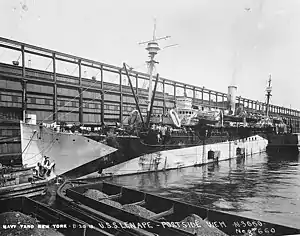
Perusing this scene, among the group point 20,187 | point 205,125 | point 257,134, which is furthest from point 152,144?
point 257,134

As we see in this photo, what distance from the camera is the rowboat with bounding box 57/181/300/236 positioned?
8.68 m

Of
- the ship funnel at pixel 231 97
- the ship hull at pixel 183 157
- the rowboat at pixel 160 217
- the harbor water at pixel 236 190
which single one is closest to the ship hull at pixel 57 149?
the ship hull at pixel 183 157

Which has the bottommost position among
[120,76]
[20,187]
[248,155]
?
[248,155]

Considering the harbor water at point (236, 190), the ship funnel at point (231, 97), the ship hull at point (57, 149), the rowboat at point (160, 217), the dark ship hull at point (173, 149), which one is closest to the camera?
the rowboat at point (160, 217)

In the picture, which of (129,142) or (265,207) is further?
(129,142)

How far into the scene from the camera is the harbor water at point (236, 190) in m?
17.3

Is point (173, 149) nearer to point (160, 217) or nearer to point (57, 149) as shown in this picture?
point (57, 149)

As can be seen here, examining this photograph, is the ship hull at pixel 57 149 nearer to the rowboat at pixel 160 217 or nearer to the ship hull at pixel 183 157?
the ship hull at pixel 183 157

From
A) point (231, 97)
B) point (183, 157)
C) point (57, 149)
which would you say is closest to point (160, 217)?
point (57, 149)

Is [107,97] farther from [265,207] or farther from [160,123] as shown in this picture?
[265,207]

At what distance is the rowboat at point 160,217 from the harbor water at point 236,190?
6903mm

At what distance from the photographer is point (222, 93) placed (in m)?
79.7

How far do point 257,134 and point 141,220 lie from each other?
185ft

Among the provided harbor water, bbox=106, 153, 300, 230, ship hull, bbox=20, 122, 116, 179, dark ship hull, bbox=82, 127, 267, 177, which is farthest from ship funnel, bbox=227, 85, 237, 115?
ship hull, bbox=20, 122, 116, 179
